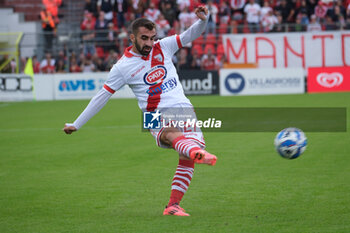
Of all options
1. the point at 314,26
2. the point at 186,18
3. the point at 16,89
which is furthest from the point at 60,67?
the point at 314,26

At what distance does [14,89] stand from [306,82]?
12.1 m

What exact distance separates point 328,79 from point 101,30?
10244 mm

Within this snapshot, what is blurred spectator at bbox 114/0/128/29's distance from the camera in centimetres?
2838

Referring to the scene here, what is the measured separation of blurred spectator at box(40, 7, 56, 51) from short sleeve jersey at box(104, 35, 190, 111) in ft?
72.6

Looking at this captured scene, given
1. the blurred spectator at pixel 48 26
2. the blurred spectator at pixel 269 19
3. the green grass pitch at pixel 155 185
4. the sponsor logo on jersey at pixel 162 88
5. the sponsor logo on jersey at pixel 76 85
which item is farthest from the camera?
the blurred spectator at pixel 48 26

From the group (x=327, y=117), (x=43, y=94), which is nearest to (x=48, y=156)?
(x=327, y=117)

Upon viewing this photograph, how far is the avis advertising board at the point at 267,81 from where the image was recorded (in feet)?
78.7

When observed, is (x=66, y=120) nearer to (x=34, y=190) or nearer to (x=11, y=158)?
(x=11, y=158)

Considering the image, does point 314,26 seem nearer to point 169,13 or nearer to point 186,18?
point 186,18

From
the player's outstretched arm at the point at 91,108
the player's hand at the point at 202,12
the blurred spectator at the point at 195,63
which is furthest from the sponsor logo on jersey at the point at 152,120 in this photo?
the blurred spectator at the point at 195,63

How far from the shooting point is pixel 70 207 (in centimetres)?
733

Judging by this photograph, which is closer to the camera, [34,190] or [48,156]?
[34,190]

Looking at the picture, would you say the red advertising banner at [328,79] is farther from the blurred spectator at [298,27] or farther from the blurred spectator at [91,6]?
the blurred spectator at [91,6]

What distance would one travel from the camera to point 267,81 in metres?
24.1
